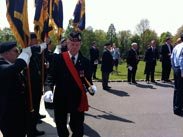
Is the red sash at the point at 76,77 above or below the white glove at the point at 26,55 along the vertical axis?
below

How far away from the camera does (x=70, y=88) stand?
16.8 feet

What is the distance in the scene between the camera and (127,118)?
320 inches

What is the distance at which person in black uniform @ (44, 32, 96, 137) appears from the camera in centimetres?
512

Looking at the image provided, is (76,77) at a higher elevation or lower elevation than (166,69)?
higher

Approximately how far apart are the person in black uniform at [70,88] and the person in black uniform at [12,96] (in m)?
0.95

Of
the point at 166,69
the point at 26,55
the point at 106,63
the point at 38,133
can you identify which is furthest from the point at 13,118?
the point at 166,69

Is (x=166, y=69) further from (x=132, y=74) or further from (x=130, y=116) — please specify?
(x=130, y=116)

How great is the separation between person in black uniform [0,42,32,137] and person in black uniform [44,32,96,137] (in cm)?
95

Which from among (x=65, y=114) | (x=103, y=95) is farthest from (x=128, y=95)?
(x=65, y=114)

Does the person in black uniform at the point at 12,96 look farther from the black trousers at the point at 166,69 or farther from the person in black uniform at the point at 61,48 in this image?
the black trousers at the point at 166,69

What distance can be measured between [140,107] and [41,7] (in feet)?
14.2

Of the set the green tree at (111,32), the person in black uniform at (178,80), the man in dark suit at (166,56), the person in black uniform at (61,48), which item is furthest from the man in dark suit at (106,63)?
the green tree at (111,32)

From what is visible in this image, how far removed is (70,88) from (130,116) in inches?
141

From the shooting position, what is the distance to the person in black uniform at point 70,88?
202 inches
